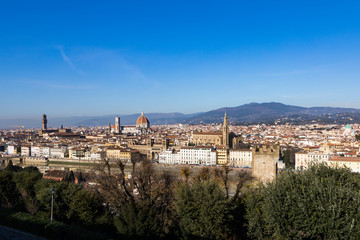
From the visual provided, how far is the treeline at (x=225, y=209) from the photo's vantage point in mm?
8492

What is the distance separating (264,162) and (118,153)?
135ft

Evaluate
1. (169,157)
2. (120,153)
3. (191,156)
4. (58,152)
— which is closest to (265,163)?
(191,156)

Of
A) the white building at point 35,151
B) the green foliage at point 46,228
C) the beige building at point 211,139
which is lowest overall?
the white building at point 35,151

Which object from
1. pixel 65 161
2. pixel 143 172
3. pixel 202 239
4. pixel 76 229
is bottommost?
pixel 65 161

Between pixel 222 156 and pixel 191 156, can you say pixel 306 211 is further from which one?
pixel 191 156

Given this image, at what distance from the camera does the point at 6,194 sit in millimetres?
17906

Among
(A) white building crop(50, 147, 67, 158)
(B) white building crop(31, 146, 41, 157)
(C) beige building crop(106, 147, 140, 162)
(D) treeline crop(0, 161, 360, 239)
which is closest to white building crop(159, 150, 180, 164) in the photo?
(C) beige building crop(106, 147, 140, 162)

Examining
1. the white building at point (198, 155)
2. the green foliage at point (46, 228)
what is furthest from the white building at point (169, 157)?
the green foliage at point (46, 228)

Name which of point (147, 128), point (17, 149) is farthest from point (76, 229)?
point (147, 128)

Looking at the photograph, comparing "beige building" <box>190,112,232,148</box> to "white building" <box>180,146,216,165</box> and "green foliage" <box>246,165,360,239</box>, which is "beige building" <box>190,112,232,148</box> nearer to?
"white building" <box>180,146,216,165</box>

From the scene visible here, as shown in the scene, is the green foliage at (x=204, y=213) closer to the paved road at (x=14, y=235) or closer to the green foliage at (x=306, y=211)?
the green foliage at (x=306, y=211)

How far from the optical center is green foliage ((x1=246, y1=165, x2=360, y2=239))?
8188 mm

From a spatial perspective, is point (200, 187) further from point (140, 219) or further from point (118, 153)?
point (118, 153)

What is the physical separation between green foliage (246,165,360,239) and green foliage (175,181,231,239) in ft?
3.16
